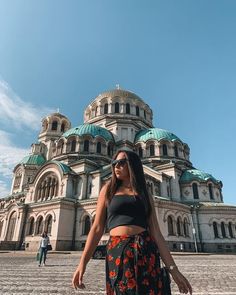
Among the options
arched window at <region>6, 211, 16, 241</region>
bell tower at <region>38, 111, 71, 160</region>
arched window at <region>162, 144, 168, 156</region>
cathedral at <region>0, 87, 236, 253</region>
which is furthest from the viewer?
bell tower at <region>38, 111, 71, 160</region>

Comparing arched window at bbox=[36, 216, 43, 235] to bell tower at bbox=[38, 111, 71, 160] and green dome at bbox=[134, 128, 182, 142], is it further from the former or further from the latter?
bell tower at bbox=[38, 111, 71, 160]

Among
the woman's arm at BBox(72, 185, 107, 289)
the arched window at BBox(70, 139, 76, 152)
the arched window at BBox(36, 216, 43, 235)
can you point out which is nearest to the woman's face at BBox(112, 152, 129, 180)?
the woman's arm at BBox(72, 185, 107, 289)

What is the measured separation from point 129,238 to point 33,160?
152ft

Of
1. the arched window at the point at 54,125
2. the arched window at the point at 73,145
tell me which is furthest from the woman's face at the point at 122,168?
the arched window at the point at 54,125

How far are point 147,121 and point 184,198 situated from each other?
1793cm

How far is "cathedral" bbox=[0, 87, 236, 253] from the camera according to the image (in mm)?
27448

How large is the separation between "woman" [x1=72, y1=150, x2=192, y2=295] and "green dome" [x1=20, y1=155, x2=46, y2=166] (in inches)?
1786

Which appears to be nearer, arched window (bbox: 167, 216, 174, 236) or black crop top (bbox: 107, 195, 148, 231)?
black crop top (bbox: 107, 195, 148, 231)

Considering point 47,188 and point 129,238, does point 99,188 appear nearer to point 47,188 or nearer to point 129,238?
point 47,188

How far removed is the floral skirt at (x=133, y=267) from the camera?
7.37ft

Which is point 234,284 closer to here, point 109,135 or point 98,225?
point 98,225

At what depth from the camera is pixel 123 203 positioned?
261 centimetres

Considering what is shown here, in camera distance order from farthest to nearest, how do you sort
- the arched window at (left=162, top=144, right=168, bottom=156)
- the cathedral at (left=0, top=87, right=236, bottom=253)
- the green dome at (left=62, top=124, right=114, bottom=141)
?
the arched window at (left=162, top=144, right=168, bottom=156) < the green dome at (left=62, top=124, right=114, bottom=141) < the cathedral at (left=0, top=87, right=236, bottom=253)

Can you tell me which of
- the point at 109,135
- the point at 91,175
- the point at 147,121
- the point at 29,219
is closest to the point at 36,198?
the point at 29,219
